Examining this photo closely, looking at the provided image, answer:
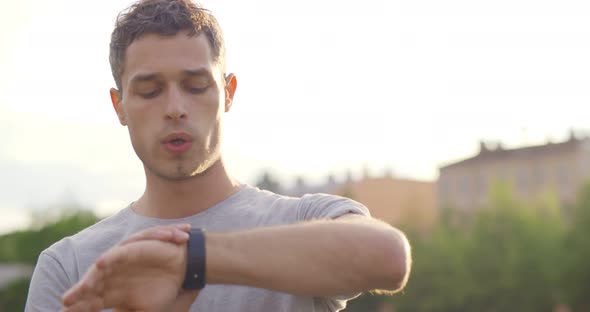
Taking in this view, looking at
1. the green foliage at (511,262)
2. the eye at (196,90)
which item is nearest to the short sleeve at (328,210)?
the eye at (196,90)

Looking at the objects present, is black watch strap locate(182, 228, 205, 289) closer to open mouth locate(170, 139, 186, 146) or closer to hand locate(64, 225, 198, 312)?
hand locate(64, 225, 198, 312)

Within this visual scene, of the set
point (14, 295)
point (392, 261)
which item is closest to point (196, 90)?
point (392, 261)

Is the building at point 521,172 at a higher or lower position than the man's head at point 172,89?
lower

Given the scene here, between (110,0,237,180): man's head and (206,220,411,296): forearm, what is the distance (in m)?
0.61

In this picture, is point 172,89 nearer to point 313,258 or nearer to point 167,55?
point 167,55

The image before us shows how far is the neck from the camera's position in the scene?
2.82m

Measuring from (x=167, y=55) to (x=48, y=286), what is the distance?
2.37 feet

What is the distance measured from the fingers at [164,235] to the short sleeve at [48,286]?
0.82 meters

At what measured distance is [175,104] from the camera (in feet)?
8.55

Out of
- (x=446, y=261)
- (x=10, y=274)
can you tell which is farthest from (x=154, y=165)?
(x=446, y=261)

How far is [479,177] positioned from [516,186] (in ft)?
12.7

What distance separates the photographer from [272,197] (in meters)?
2.86

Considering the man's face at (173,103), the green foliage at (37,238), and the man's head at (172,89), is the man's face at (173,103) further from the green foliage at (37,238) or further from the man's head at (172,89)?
the green foliage at (37,238)

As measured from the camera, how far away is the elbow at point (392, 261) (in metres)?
2.10
